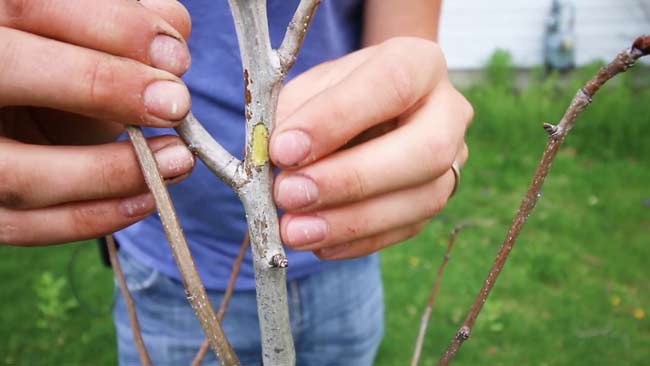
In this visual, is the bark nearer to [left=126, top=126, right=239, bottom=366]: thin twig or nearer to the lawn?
[left=126, top=126, right=239, bottom=366]: thin twig

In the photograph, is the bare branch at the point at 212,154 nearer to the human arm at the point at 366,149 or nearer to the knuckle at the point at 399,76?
the human arm at the point at 366,149

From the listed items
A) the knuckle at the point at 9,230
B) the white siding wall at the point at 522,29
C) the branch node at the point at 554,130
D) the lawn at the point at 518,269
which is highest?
the branch node at the point at 554,130

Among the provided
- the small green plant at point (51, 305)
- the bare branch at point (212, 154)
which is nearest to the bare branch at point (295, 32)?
the bare branch at point (212, 154)

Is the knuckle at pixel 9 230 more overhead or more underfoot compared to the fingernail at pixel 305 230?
more overhead

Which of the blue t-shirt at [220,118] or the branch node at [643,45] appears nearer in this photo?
the branch node at [643,45]

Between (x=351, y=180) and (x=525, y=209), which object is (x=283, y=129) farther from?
(x=525, y=209)

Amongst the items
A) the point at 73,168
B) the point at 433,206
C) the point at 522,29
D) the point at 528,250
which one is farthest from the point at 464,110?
the point at 522,29
